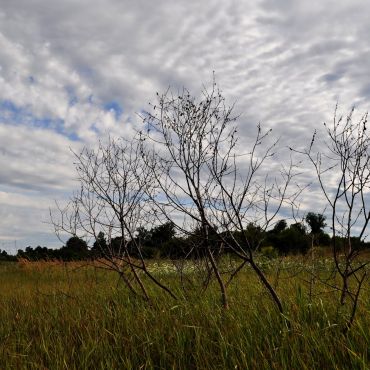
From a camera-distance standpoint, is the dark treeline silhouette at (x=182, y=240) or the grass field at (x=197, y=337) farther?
the dark treeline silhouette at (x=182, y=240)

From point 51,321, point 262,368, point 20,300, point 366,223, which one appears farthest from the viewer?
point 20,300

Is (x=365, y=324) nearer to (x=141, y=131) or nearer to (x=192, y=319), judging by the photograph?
(x=192, y=319)

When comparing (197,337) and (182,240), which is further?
(182,240)

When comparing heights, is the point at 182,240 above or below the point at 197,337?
Answer: above

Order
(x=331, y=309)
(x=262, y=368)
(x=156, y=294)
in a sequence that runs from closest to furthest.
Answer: (x=262, y=368), (x=331, y=309), (x=156, y=294)

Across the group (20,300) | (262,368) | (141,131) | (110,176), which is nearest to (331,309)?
(262,368)

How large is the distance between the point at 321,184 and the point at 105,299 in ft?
13.1

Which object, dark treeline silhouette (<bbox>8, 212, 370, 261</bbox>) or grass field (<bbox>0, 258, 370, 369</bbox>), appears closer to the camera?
grass field (<bbox>0, 258, 370, 369</bbox>)

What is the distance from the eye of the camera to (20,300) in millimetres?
7312

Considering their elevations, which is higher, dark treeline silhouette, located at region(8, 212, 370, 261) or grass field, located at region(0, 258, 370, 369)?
dark treeline silhouette, located at region(8, 212, 370, 261)

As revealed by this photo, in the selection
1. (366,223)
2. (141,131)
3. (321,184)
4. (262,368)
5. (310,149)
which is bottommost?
(262,368)

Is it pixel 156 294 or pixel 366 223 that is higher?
pixel 366 223

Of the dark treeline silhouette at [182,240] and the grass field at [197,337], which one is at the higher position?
the dark treeline silhouette at [182,240]

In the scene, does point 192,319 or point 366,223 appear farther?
point 192,319
